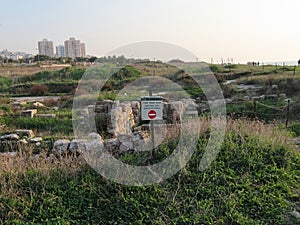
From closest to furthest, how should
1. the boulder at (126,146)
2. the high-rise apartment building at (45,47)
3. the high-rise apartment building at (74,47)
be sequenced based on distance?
the boulder at (126,146), the high-rise apartment building at (74,47), the high-rise apartment building at (45,47)

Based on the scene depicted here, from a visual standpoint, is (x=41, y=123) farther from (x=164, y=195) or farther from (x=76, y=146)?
(x=164, y=195)

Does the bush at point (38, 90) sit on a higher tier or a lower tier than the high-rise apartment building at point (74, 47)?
lower

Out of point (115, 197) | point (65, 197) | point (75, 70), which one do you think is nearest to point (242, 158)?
point (115, 197)

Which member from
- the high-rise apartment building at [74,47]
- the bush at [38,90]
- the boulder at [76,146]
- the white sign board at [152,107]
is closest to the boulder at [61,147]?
the boulder at [76,146]

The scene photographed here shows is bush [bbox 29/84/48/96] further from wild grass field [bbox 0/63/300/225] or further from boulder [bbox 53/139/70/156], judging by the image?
wild grass field [bbox 0/63/300/225]

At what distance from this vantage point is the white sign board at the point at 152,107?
4.41 metres

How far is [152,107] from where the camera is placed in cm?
444

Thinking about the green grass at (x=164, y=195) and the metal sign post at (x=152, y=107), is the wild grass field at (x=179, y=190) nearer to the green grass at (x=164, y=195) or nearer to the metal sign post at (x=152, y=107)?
the green grass at (x=164, y=195)

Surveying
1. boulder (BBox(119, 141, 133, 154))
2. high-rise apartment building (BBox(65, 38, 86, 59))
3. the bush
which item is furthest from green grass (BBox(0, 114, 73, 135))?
high-rise apartment building (BBox(65, 38, 86, 59))

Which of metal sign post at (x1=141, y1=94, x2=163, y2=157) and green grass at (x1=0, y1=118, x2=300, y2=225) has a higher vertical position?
metal sign post at (x1=141, y1=94, x2=163, y2=157)

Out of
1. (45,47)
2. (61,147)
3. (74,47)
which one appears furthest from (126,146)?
(45,47)

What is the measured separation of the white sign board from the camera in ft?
14.5

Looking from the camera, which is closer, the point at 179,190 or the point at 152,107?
the point at 179,190

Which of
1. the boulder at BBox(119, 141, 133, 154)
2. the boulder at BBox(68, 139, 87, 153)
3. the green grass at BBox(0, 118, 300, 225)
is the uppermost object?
the boulder at BBox(119, 141, 133, 154)
